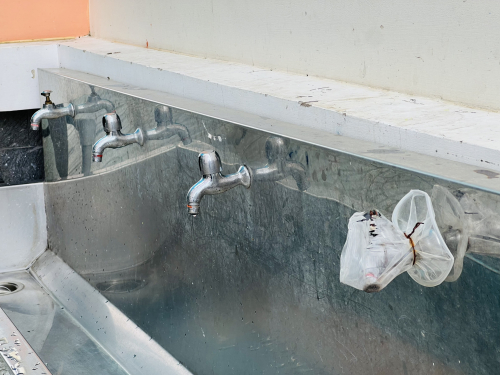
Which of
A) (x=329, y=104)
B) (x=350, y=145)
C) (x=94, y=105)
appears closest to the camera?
(x=350, y=145)

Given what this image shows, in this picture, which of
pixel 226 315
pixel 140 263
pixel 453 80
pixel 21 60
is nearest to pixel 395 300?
pixel 453 80

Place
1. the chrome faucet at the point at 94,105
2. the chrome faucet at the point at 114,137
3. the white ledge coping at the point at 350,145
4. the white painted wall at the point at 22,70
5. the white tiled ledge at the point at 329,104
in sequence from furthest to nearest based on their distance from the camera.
A: the white painted wall at the point at 22,70
the chrome faucet at the point at 94,105
the chrome faucet at the point at 114,137
the white tiled ledge at the point at 329,104
the white ledge coping at the point at 350,145

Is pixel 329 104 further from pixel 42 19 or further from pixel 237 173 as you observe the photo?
pixel 42 19

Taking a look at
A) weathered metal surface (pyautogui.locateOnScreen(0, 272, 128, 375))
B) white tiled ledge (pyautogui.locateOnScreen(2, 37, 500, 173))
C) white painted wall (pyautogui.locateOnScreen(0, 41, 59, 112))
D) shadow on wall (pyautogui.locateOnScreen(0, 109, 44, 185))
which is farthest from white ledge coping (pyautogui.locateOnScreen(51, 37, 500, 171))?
weathered metal surface (pyautogui.locateOnScreen(0, 272, 128, 375))

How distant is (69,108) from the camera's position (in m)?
1.67

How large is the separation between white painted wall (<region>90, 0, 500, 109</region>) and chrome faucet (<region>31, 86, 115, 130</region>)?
0.27 m

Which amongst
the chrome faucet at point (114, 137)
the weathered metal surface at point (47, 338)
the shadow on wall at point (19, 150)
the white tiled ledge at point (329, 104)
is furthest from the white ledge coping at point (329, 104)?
the weathered metal surface at point (47, 338)

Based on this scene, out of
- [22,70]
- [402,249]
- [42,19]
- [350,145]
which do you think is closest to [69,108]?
[22,70]

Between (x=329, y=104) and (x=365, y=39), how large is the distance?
16 cm

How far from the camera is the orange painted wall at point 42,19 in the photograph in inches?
80.2

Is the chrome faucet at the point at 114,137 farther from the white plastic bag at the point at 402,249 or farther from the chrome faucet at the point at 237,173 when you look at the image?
the white plastic bag at the point at 402,249

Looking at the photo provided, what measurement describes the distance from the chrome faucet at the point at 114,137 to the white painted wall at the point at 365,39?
0.30 m

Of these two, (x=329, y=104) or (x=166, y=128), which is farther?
(x=166, y=128)

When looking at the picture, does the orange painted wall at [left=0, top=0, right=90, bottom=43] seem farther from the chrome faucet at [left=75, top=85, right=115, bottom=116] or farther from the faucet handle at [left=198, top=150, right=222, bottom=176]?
the faucet handle at [left=198, top=150, right=222, bottom=176]
